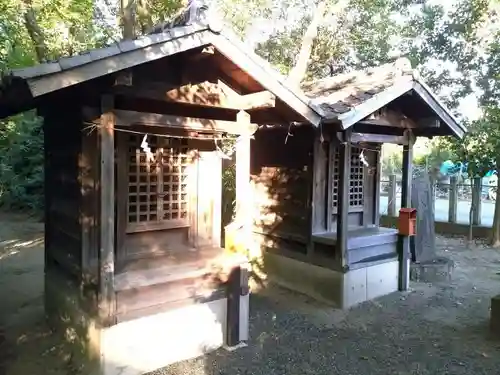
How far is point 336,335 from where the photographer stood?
6.27 meters

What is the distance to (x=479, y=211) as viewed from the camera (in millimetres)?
14062

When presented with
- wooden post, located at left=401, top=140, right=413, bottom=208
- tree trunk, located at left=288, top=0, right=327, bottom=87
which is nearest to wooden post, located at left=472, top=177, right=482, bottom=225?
wooden post, located at left=401, top=140, right=413, bottom=208

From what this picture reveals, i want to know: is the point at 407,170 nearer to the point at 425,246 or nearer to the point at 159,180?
the point at 425,246

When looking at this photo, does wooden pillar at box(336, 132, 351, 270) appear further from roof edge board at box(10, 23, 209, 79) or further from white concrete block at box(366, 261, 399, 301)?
roof edge board at box(10, 23, 209, 79)

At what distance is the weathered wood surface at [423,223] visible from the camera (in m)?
10.1

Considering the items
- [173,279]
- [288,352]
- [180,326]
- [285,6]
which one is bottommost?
[288,352]

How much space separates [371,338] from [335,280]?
58.4 inches

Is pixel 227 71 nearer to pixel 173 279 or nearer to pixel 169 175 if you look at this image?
pixel 169 175

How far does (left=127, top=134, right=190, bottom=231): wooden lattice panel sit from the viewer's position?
18.5ft

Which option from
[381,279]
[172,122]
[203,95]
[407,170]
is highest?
[203,95]

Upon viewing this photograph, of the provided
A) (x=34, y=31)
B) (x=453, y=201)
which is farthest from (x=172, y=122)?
(x=453, y=201)

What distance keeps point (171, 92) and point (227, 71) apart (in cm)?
76

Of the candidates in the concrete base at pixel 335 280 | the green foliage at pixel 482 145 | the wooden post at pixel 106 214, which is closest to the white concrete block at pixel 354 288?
the concrete base at pixel 335 280

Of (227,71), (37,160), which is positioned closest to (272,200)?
(227,71)
